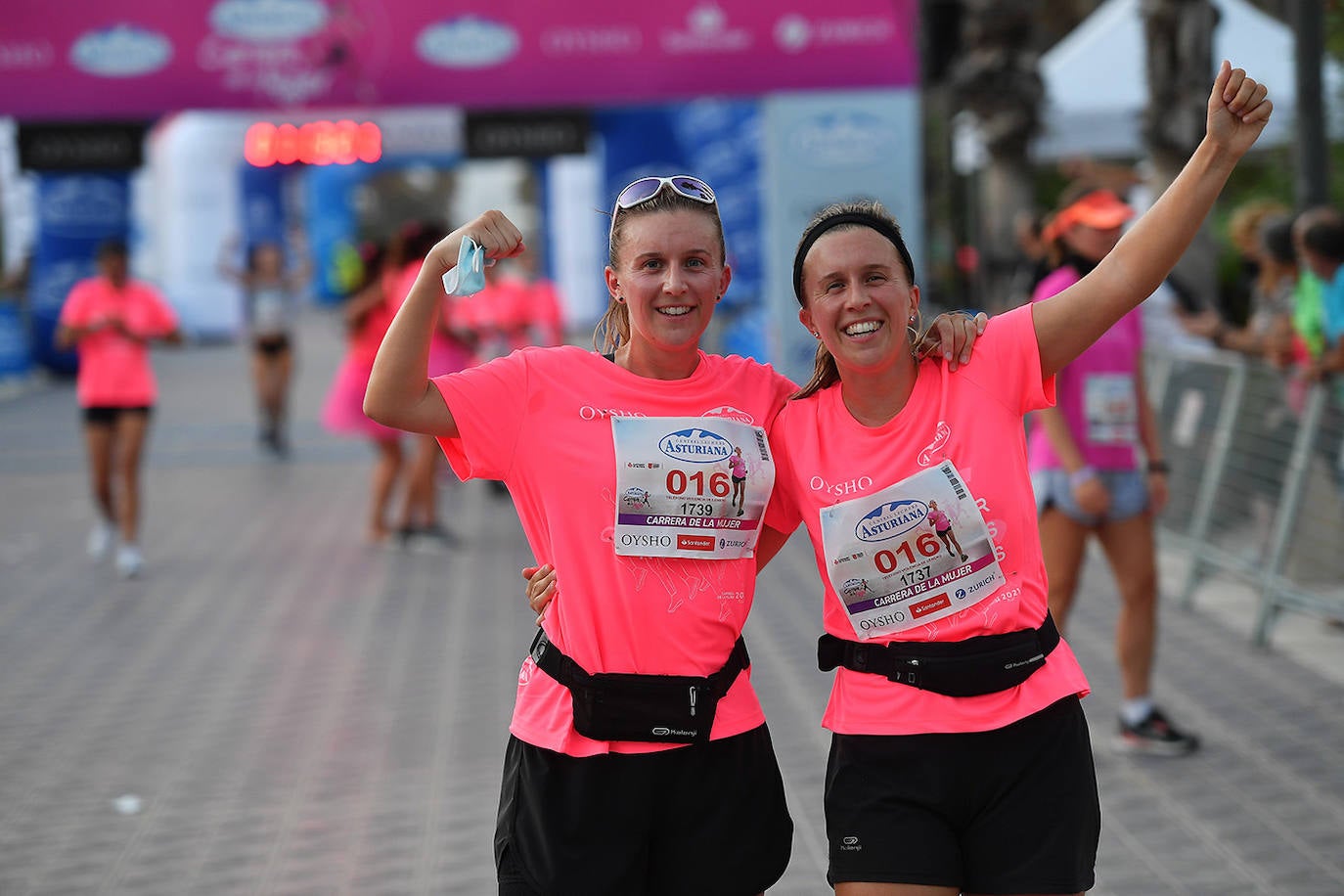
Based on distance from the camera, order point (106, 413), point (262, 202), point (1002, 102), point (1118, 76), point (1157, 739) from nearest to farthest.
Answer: point (1157, 739) → point (106, 413) → point (1118, 76) → point (1002, 102) → point (262, 202)

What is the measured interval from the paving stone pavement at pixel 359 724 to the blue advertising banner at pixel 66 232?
1317cm

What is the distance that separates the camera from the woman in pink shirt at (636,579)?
8.61 ft

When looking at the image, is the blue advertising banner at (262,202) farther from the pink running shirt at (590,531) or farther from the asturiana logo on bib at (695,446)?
the asturiana logo on bib at (695,446)

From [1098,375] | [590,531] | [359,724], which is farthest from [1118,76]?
[590,531]

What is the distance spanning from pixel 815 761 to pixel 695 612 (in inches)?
118

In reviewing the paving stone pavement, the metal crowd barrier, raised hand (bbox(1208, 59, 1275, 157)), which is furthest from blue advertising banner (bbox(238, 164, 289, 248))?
raised hand (bbox(1208, 59, 1275, 157))

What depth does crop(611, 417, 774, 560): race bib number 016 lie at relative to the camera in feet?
8.64

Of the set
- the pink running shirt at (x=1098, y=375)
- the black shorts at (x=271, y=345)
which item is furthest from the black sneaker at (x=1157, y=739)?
the black shorts at (x=271, y=345)

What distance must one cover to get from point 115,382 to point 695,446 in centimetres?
724

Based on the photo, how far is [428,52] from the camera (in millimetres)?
11453

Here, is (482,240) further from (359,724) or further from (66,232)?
(66,232)

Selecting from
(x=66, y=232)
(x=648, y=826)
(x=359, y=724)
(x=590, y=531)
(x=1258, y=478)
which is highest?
(x=66, y=232)

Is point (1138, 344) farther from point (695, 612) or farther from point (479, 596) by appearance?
point (479, 596)

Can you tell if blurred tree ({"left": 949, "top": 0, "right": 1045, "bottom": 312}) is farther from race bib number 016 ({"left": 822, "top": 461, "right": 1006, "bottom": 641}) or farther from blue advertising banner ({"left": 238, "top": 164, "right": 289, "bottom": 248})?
blue advertising banner ({"left": 238, "top": 164, "right": 289, "bottom": 248})
